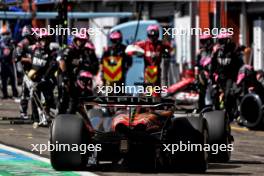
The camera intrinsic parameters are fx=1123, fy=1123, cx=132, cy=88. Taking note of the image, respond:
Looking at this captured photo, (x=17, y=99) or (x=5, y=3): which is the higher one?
(x=5, y=3)

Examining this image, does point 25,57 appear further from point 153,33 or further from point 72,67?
point 153,33

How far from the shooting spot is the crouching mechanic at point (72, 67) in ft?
67.8

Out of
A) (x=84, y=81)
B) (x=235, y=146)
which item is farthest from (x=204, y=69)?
(x=235, y=146)

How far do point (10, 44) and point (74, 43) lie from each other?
8.01 metres

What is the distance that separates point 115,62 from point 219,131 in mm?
9698

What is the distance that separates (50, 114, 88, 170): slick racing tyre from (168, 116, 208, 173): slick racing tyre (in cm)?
106

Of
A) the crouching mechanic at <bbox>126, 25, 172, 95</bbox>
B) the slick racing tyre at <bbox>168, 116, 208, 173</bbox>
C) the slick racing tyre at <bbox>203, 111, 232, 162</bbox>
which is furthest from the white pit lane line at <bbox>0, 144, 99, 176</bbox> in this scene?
the crouching mechanic at <bbox>126, 25, 172, 95</bbox>

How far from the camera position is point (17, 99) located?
28266mm

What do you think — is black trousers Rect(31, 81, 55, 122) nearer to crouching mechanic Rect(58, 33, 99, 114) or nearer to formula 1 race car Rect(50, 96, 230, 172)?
crouching mechanic Rect(58, 33, 99, 114)

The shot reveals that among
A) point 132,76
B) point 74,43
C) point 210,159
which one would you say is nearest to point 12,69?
point 132,76

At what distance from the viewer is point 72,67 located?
70.0ft

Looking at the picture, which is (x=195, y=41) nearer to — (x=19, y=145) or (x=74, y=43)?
(x=74, y=43)

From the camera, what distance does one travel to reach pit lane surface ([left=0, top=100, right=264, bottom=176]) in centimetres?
1323

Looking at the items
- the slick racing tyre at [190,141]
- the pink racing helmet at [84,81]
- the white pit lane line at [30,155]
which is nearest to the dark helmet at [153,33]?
the pink racing helmet at [84,81]
